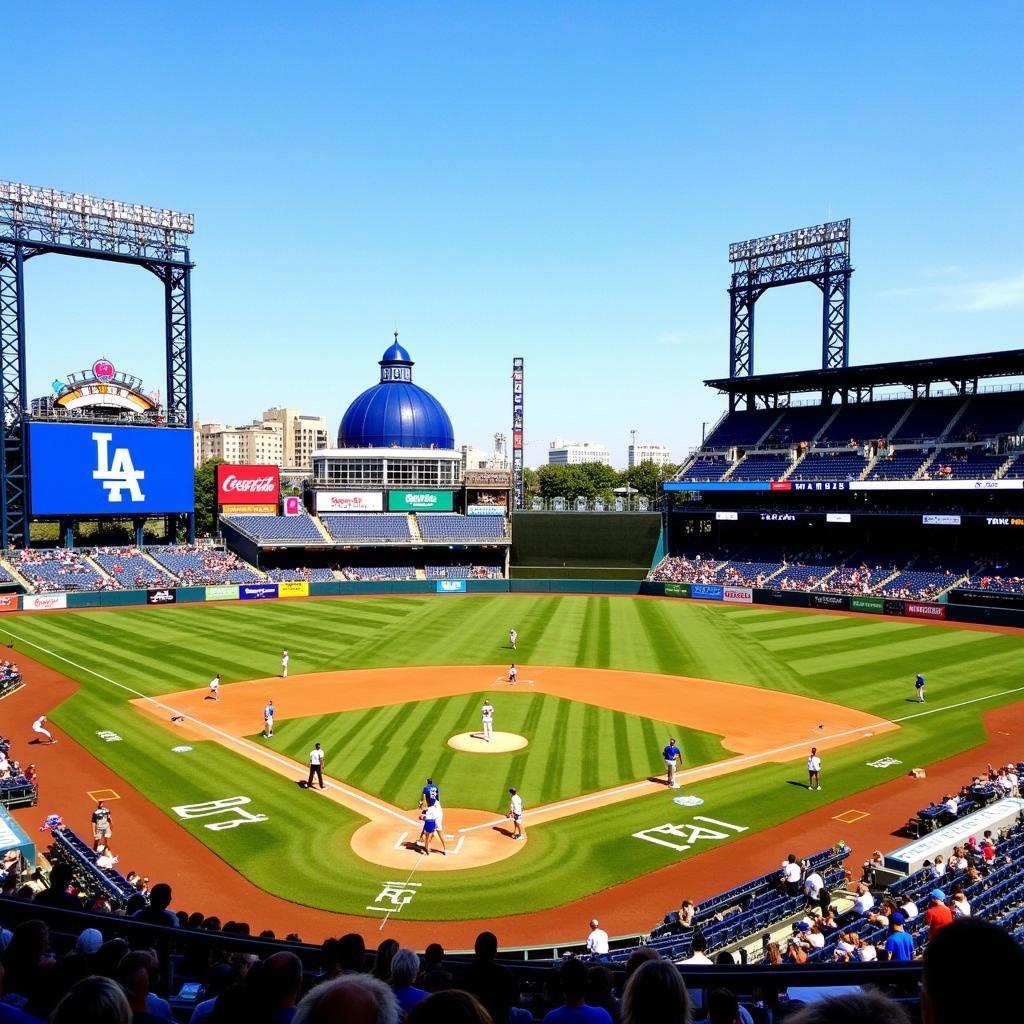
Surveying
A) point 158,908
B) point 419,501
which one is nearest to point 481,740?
point 158,908

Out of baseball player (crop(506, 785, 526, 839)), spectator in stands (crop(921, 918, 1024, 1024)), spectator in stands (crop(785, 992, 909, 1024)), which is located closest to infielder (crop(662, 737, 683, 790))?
baseball player (crop(506, 785, 526, 839))

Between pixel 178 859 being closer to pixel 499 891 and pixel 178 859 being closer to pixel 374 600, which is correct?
pixel 499 891

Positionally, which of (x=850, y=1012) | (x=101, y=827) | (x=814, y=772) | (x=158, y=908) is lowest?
(x=814, y=772)

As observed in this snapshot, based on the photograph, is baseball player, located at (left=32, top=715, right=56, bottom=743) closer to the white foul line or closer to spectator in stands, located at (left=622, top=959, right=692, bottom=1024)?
the white foul line

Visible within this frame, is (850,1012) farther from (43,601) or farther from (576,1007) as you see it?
(43,601)

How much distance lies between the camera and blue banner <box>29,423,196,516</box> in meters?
65.9

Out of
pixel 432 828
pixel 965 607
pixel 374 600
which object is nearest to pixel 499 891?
pixel 432 828

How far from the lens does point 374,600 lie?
69250 mm

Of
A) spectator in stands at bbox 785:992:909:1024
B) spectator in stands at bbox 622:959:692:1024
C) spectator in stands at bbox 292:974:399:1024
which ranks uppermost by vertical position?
spectator in stands at bbox 785:992:909:1024

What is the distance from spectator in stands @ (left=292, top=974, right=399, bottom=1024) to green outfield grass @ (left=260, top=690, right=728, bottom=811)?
72.0ft

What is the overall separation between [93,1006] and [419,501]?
262 feet

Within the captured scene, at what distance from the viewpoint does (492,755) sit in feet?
94.2

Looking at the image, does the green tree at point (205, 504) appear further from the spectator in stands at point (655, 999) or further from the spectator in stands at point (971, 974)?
the spectator in stands at point (971, 974)

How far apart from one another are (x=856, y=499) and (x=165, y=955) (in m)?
69.4
